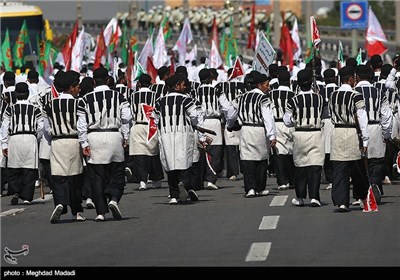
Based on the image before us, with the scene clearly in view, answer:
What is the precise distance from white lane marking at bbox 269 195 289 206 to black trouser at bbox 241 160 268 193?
0.34 m

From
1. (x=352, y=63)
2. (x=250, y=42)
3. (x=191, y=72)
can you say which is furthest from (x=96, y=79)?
(x=250, y=42)

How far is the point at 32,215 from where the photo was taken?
20.9m

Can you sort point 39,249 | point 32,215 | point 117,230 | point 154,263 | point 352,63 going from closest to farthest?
point 154,263 → point 39,249 → point 117,230 → point 32,215 → point 352,63

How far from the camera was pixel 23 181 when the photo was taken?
23.1 metres

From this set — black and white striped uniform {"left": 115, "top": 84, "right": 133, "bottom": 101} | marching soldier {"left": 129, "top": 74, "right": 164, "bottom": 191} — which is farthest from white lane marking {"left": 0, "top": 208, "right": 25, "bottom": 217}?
black and white striped uniform {"left": 115, "top": 84, "right": 133, "bottom": 101}

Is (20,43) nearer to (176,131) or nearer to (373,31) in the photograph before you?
(373,31)

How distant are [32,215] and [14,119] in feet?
8.15

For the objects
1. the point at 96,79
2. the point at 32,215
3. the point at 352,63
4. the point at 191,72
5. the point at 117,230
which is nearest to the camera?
the point at 117,230

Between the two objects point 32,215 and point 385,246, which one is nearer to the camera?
point 385,246

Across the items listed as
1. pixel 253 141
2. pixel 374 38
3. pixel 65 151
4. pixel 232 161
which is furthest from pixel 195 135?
pixel 374 38

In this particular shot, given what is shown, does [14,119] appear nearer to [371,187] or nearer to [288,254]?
[371,187]

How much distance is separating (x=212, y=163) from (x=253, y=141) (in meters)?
3.98

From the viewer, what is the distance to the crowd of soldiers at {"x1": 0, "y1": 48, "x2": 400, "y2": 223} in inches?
756

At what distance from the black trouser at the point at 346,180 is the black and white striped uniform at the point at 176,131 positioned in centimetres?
249
